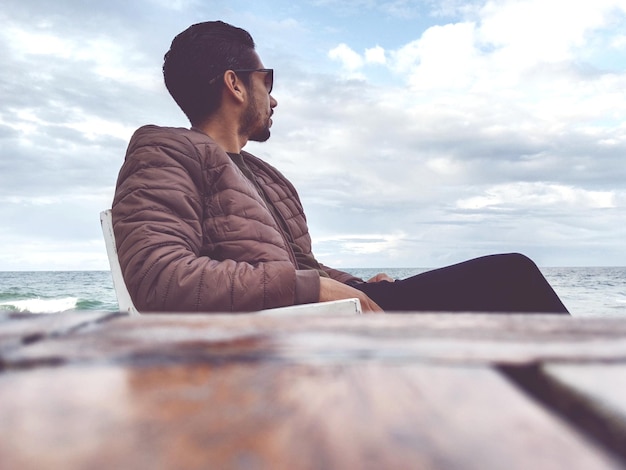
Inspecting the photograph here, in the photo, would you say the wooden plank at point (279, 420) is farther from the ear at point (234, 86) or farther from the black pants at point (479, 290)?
the ear at point (234, 86)

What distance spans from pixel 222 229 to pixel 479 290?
842 mm

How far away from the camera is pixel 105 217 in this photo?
1845 millimetres

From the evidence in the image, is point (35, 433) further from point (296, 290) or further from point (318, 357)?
point (296, 290)

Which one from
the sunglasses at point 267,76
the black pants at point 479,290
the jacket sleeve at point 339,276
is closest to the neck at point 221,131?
the sunglasses at point 267,76

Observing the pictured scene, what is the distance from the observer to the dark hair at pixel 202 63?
209 centimetres

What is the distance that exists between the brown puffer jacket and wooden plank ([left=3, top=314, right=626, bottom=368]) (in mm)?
1025

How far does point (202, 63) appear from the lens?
2.09 metres

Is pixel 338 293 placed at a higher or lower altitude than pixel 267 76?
lower

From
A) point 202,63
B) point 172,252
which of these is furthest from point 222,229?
point 202,63

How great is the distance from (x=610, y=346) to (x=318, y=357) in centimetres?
20

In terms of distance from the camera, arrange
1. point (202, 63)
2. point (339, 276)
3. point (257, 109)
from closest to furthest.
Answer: point (202, 63), point (257, 109), point (339, 276)

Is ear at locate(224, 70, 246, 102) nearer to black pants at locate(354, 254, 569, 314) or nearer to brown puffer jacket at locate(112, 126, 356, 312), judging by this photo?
brown puffer jacket at locate(112, 126, 356, 312)

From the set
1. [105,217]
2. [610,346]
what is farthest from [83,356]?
[105,217]

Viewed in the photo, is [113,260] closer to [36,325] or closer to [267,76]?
[267,76]
